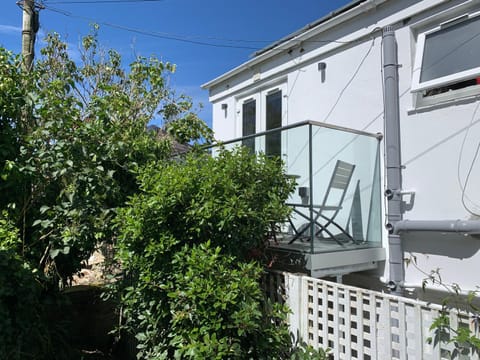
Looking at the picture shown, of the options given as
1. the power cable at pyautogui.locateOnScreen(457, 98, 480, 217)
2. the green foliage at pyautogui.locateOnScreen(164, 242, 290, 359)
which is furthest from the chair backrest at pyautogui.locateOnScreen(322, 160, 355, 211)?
the green foliage at pyautogui.locateOnScreen(164, 242, 290, 359)

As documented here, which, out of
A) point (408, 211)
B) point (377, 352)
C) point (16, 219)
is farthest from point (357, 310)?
point (16, 219)

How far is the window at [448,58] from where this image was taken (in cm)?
451

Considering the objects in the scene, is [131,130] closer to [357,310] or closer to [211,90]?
[357,310]

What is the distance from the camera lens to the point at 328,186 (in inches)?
192

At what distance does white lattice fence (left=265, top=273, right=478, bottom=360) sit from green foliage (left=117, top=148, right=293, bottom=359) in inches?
13.1

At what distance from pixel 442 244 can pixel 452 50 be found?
98.8 inches

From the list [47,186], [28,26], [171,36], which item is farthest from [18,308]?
[171,36]

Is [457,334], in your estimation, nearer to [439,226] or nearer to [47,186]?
[439,226]

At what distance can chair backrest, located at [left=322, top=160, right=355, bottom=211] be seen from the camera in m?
4.90

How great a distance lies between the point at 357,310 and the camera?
344 centimetres

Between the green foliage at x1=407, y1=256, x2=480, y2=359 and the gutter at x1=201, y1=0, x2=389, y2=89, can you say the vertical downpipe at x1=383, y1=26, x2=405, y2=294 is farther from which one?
the green foliage at x1=407, y1=256, x2=480, y2=359

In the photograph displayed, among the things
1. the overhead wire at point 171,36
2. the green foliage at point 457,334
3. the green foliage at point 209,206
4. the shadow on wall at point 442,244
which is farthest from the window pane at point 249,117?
the green foliage at point 457,334

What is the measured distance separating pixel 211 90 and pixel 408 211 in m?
6.44

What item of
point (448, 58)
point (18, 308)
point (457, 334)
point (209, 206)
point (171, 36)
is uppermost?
point (171, 36)
